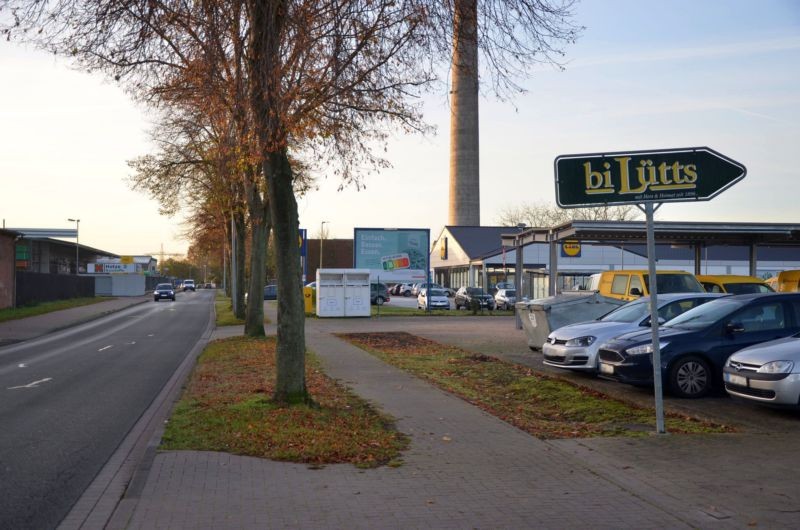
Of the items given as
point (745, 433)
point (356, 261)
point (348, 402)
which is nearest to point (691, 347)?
point (745, 433)

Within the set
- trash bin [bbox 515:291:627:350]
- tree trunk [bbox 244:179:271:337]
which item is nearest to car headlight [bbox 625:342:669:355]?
trash bin [bbox 515:291:627:350]

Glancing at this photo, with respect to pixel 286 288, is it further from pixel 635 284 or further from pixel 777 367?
pixel 635 284

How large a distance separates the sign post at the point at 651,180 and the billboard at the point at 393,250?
35464mm

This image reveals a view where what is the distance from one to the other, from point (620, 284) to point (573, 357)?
26.1 ft

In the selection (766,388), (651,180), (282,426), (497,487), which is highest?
(651,180)

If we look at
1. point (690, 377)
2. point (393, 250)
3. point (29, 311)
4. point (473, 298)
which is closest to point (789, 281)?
point (690, 377)

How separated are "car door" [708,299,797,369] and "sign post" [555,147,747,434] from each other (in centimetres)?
286

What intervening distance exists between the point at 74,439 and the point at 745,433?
25.7ft

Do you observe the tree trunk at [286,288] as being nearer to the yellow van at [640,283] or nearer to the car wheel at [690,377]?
the car wheel at [690,377]

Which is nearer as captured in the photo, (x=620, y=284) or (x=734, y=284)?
(x=734, y=284)

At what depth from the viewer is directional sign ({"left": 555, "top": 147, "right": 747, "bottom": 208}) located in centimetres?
916

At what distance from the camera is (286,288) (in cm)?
1042

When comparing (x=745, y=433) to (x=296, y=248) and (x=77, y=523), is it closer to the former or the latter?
(x=296, y=248)

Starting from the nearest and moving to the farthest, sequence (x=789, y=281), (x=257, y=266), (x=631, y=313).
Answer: (x=631, y=313), (x=789, y=281), (x=257, y=266)
